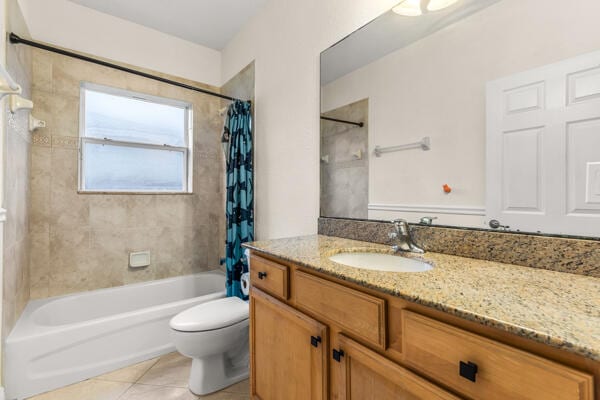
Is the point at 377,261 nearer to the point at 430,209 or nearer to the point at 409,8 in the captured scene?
the point at 430,209

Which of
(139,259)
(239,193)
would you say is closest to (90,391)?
(139,259)

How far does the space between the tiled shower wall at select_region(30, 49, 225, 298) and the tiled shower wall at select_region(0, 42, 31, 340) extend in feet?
0.37

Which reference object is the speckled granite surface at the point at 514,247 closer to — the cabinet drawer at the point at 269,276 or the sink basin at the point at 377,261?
the sink basin at the point at 377,261

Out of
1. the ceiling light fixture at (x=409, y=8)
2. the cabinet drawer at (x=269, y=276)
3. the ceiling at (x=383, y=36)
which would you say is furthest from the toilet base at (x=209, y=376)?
the ceiling light fixture at (x=409, y=8)

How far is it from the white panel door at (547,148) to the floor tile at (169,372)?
1948mm

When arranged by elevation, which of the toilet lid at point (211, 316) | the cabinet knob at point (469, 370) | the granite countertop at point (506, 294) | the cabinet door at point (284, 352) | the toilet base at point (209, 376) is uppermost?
the granite countertop at point (506, 294)

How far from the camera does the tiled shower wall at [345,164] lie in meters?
1.44

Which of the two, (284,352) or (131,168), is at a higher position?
(131,168)

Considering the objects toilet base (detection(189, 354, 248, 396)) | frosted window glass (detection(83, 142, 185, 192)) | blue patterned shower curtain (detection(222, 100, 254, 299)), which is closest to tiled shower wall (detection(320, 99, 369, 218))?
A: blue patterned shower curtain (detection(222, 100, 254, 299))

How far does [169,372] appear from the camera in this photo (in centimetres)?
178

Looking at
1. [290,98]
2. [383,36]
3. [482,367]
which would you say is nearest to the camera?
[482,367]

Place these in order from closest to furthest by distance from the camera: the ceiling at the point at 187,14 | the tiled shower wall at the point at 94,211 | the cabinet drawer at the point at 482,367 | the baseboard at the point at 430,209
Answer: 1. the cabinet drawer at the point at 482,367
2. the baseboard at the point at 430,209
3. the tiled shower wall at the point at 94,211
4. the ceiling at the point at 187,14

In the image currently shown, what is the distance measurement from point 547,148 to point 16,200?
2587mm

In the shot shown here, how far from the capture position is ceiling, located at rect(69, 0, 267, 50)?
214 centimetres
